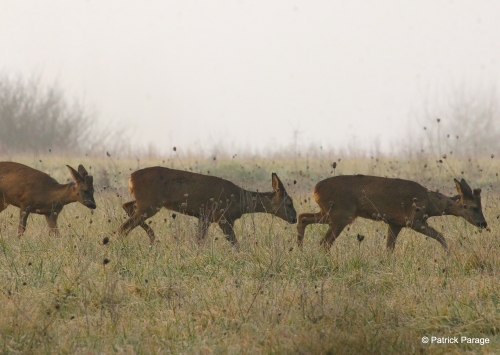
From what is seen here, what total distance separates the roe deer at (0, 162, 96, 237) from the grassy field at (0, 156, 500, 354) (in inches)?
42.6

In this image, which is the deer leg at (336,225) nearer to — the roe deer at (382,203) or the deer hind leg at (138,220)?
the roe deer at (382,203)

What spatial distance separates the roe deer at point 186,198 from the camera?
34.4 feet

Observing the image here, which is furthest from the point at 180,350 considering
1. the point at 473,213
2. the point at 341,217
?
the point at 473,213

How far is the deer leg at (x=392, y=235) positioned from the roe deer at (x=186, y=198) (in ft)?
5.01

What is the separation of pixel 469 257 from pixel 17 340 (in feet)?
14.2

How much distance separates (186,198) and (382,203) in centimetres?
242

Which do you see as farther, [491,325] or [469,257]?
[469,257]

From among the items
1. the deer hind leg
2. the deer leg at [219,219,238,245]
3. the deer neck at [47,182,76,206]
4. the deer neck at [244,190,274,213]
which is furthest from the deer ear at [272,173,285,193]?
the deer neck at [47,182,76,206]

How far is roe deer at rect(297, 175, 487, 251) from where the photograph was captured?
9.97 metres

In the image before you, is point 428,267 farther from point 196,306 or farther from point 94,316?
point 94,316

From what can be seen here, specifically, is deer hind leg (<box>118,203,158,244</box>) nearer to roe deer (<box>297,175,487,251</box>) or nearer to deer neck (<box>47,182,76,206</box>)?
deer neck (<box>47,182,76,206</box>)

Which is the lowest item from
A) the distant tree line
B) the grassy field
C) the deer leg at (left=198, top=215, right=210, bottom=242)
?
the distant tree line

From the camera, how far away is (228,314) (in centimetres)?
673

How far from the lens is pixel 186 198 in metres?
10.7
